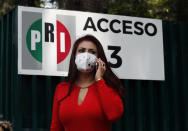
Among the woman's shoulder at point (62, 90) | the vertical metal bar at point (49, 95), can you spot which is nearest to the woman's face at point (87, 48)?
the woman's shoulder at point (62, 90)

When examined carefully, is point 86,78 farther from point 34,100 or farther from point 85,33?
point 85,33

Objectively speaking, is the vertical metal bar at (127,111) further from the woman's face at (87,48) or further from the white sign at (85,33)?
the woman's face at (87,48)

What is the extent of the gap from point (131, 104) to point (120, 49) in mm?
899

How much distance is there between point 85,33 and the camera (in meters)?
6.91

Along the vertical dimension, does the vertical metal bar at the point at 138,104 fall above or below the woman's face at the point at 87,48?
below

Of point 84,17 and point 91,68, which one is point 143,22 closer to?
point 84,17

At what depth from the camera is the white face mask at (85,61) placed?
329cm

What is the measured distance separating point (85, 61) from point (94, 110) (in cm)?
37

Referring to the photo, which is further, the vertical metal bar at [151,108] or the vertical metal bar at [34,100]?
the vertical metal bar at [151,108]

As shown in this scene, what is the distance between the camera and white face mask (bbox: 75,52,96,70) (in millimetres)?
3288

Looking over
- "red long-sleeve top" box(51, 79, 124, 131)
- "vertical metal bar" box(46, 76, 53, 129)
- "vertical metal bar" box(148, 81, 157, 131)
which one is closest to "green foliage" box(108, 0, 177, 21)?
"vertical metal bar" box(148, 81, 157, 131)

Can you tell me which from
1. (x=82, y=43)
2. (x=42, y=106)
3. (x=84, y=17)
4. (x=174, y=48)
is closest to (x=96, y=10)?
(x=84, y=17)

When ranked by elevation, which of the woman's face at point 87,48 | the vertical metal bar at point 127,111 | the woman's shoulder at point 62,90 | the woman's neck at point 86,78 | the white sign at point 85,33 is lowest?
the vertical metal bar at point 127,111

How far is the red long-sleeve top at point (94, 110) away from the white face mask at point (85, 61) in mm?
147
